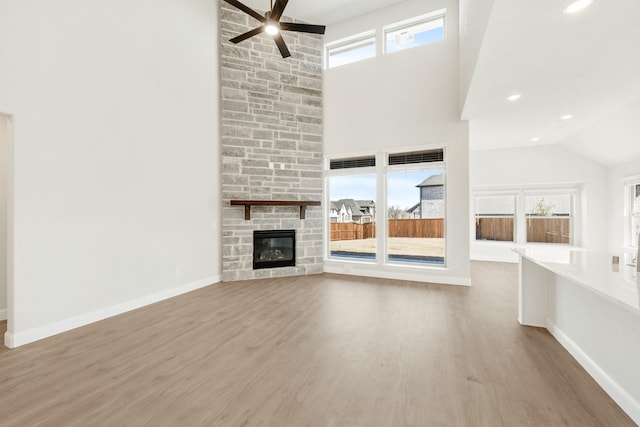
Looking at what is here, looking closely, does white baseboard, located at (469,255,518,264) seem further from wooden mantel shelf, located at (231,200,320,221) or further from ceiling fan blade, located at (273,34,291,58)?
ceiling fan blade, located at (273,34,291,58)

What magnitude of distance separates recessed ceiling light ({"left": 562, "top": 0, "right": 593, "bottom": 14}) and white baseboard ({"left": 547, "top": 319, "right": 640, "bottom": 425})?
2.60 m

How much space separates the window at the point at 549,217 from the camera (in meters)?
6.59

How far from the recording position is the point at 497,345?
2.60 m

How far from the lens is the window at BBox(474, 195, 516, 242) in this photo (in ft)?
23.0

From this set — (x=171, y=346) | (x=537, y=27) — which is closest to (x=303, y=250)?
(x=171, y=346)

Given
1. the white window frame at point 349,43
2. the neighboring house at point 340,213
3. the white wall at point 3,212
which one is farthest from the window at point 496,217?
the white wall at point 3,212

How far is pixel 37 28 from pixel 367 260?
5.44 m

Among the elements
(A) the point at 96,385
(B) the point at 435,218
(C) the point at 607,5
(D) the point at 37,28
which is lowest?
(A) the point at 96,385

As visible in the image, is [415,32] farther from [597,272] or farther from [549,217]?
[549,217]

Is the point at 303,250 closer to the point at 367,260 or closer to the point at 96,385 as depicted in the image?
the point at 367,260

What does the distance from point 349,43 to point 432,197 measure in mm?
3600

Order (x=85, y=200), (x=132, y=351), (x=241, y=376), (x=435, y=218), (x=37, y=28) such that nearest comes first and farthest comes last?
(x=241, y=376), (x=132, y=351), (x=37, y=28), (x=85, y=200), (x=435, y=218)

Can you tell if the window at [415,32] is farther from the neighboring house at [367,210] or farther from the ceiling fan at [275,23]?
the neighboring house at [367,210]

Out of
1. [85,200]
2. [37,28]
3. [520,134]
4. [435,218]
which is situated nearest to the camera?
[37,28]
